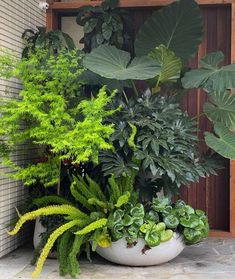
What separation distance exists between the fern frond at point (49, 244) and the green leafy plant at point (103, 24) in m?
2.08

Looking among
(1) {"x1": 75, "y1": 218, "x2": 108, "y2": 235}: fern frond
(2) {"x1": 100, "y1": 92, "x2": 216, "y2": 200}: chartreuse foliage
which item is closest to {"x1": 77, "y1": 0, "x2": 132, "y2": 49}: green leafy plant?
(2) {"x1": 100, "y1": 92, "x2": 216, "y2": 200}: chartreuse foliage

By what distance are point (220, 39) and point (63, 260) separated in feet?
9.90

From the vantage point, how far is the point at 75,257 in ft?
11.7

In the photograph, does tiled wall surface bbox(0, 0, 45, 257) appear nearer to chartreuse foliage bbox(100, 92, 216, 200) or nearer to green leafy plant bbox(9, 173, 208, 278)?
green leafy plant bbox(9, 173, 208, 278)

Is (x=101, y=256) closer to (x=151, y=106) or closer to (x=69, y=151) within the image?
(x=69, y=151)

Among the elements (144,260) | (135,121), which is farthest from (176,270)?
(135,121)

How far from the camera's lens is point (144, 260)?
3795 mm

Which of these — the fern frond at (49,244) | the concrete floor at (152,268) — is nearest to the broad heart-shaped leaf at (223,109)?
the concrete floor at (152,268)

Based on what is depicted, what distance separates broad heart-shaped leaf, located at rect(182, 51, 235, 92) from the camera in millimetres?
4098

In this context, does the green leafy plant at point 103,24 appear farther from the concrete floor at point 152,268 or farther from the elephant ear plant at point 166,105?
the concrete floor at point 152,268

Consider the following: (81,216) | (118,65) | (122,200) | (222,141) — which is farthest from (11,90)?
(222,141)

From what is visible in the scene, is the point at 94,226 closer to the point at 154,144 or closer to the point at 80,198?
the point at 80,198

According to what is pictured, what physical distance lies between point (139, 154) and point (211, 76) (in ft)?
3.49

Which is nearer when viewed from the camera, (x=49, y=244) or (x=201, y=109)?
(x=49, y=244)
